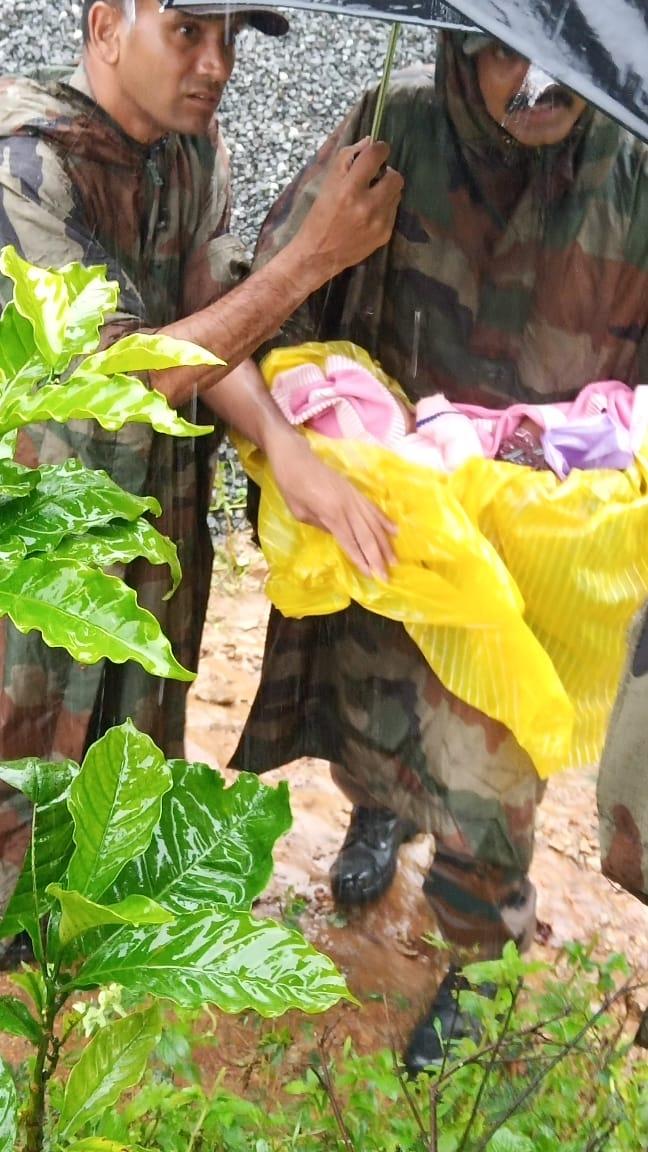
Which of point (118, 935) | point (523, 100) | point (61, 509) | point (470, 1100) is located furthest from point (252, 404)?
point (470, 1100)

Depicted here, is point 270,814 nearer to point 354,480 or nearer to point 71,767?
point 71,767

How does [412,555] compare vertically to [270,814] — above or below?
above

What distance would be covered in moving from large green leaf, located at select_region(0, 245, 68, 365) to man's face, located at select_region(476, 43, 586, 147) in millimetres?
725

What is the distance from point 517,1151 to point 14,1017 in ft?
1.77

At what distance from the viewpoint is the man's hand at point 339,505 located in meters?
1.42

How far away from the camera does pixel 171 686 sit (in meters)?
1.72

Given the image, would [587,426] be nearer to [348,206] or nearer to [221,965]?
[348,206]

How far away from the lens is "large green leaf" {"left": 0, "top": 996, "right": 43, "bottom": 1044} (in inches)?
35.6

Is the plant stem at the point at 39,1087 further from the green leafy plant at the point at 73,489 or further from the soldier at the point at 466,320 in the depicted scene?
the soldier at the point at 466,320

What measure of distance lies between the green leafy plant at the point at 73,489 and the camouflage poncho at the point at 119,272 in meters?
0.49

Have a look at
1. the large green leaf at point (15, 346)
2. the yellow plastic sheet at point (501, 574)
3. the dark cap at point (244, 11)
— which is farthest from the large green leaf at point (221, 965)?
the dark cap at point (244, 11)

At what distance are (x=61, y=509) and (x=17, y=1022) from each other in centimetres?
47

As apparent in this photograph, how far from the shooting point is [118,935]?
91cm

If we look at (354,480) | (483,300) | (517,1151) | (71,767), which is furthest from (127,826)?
(483,300)
